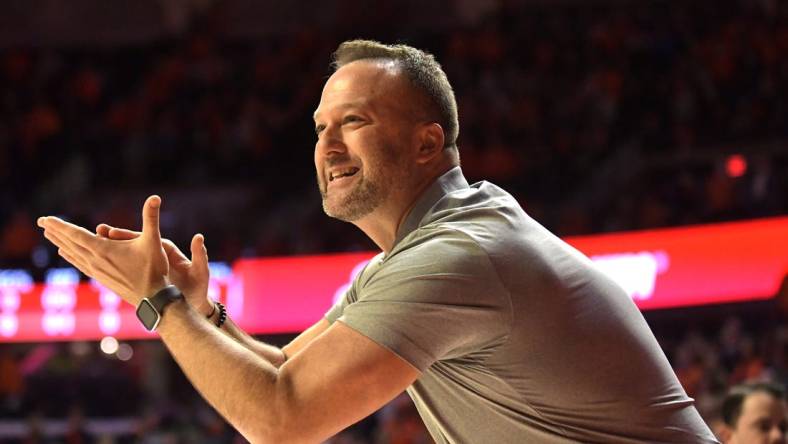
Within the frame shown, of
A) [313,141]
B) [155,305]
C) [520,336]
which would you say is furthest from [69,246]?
[313,141]

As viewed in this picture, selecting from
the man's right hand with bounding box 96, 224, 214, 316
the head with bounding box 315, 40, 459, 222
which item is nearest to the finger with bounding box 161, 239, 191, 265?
the man's right hand with bounding box 96, 224, 214, 316

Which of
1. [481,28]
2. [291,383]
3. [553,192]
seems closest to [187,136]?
[481,28]

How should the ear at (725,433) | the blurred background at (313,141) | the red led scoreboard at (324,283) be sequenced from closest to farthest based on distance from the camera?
the ear at (725,433) < the red led scoreboard at (324,283) < the blurred background at (313,141)

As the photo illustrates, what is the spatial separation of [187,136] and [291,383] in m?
11.7

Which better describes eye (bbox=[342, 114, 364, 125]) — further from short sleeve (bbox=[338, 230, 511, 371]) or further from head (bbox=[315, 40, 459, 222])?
short sleeve (bbox=[338, 230, 511, 371])

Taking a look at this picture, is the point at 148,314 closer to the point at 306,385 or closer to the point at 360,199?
the point at 306,385

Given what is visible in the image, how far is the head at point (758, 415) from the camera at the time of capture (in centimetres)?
407

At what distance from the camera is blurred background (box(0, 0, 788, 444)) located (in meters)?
9.93

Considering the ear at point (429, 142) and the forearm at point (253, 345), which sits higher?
the ear at point (429, 142)

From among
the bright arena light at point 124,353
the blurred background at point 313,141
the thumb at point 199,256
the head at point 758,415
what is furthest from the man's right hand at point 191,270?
the bright arena light at point 124,353

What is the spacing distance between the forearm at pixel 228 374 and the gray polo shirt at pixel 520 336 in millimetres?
200

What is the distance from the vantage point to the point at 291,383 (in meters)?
2.19

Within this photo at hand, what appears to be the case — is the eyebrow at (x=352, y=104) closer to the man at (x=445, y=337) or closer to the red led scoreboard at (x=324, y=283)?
the man at (x=445, y=337)

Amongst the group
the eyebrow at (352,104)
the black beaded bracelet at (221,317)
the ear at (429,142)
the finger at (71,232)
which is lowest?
the black beaded bracelet at (221,317)
